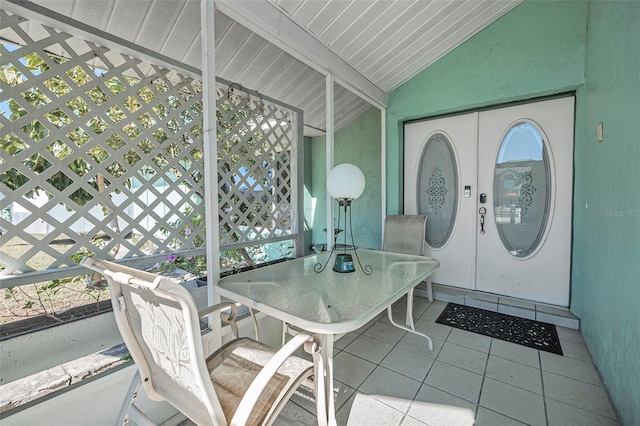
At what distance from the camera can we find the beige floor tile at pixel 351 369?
193 centimetres

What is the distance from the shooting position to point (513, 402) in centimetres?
172

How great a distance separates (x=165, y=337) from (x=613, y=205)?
8.42ft

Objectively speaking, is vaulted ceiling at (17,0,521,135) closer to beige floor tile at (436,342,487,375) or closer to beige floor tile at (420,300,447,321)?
beige floor tile at (420,300,447,321)

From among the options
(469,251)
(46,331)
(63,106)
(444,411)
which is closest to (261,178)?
(63,106)

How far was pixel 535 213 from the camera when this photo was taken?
297 centimetres

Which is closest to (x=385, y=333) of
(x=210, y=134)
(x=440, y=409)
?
(x=440, y=409)

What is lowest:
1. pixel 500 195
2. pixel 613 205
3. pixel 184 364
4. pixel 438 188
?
pixel 184 364

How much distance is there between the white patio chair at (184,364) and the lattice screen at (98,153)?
0.94 meters

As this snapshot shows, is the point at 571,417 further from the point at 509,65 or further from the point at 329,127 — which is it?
the point at 509,65

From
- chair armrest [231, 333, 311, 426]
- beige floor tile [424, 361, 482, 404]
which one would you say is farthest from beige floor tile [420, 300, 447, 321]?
chair armrest [231, 333, 311, 426]

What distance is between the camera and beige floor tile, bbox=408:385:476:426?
1.59 metres

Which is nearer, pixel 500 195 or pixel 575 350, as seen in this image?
pixel 575 350

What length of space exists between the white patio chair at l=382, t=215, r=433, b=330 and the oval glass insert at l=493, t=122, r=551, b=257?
2.79 ft

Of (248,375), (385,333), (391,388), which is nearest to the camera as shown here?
(248,375)
